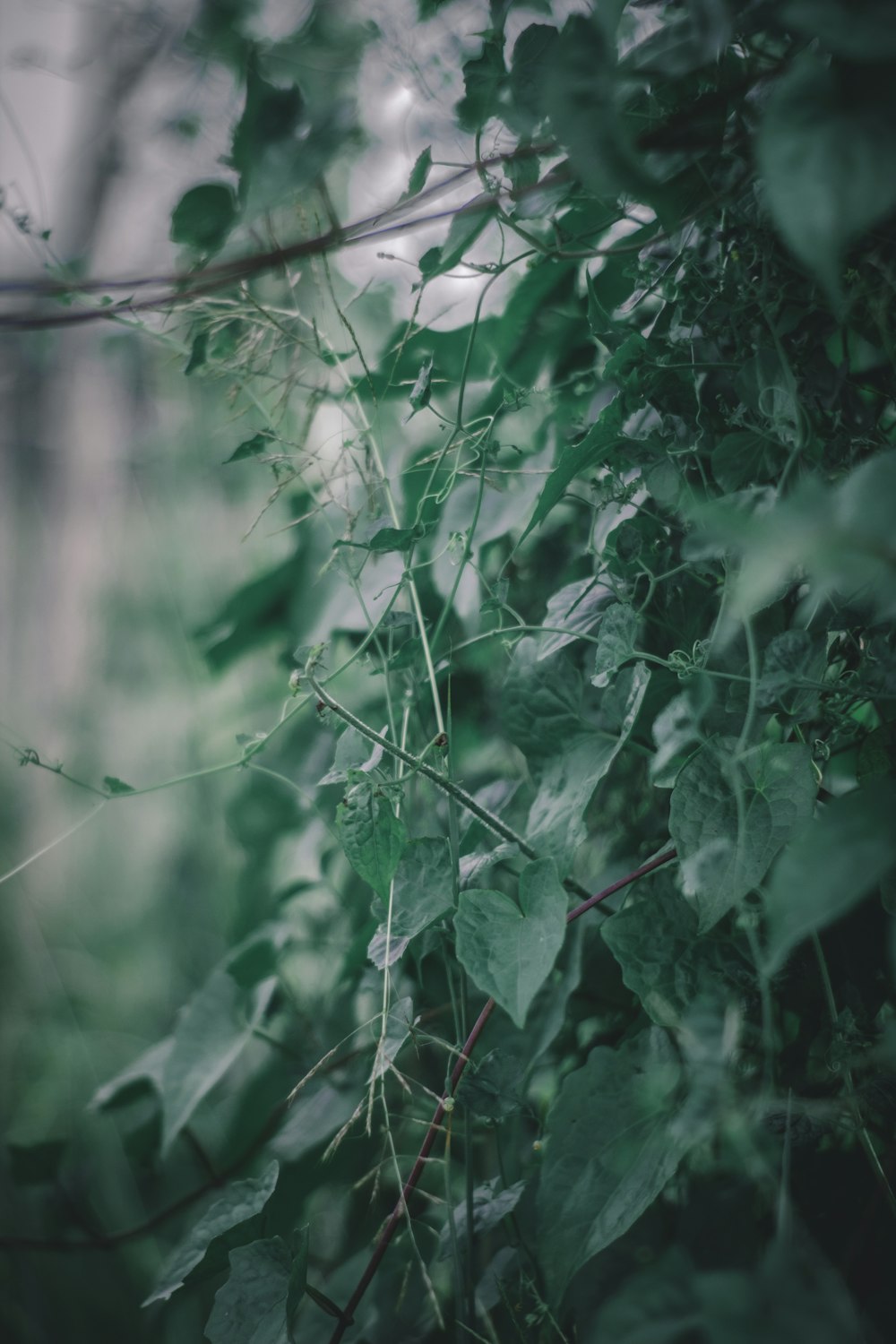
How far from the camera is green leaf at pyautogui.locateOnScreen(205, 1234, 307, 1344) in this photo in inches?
16.9

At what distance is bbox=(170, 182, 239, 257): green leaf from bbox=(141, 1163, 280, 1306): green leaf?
58 cm

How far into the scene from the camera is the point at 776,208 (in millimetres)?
248

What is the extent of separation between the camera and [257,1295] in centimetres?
44

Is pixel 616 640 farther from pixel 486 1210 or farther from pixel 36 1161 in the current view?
pixel 36 1161

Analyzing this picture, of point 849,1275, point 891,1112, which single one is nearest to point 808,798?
point 891,1112

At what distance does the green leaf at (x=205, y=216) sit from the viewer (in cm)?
47

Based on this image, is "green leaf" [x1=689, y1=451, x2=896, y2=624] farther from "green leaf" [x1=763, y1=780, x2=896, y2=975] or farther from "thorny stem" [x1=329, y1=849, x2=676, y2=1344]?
"thorny stem" [x1=329, y1=849, x2=676, y2=1344]

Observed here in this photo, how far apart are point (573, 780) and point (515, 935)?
5.8 inches

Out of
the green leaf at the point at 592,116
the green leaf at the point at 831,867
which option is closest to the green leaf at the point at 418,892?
the green leaf at the point at 831,867

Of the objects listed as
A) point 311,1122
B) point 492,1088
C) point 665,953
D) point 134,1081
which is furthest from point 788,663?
point 134,1081

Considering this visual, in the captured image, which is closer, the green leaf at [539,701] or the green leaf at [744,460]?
the green leaf at [744,460]

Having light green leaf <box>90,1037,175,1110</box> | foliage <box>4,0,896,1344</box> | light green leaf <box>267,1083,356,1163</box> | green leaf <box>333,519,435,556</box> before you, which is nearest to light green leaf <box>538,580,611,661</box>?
foliage <box>4,0,896,1344</box>

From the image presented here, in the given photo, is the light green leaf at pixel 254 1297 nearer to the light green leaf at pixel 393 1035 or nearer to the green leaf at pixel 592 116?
the light green leaf at pixel 393 1035

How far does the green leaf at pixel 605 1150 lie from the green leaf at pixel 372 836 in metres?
0.18
